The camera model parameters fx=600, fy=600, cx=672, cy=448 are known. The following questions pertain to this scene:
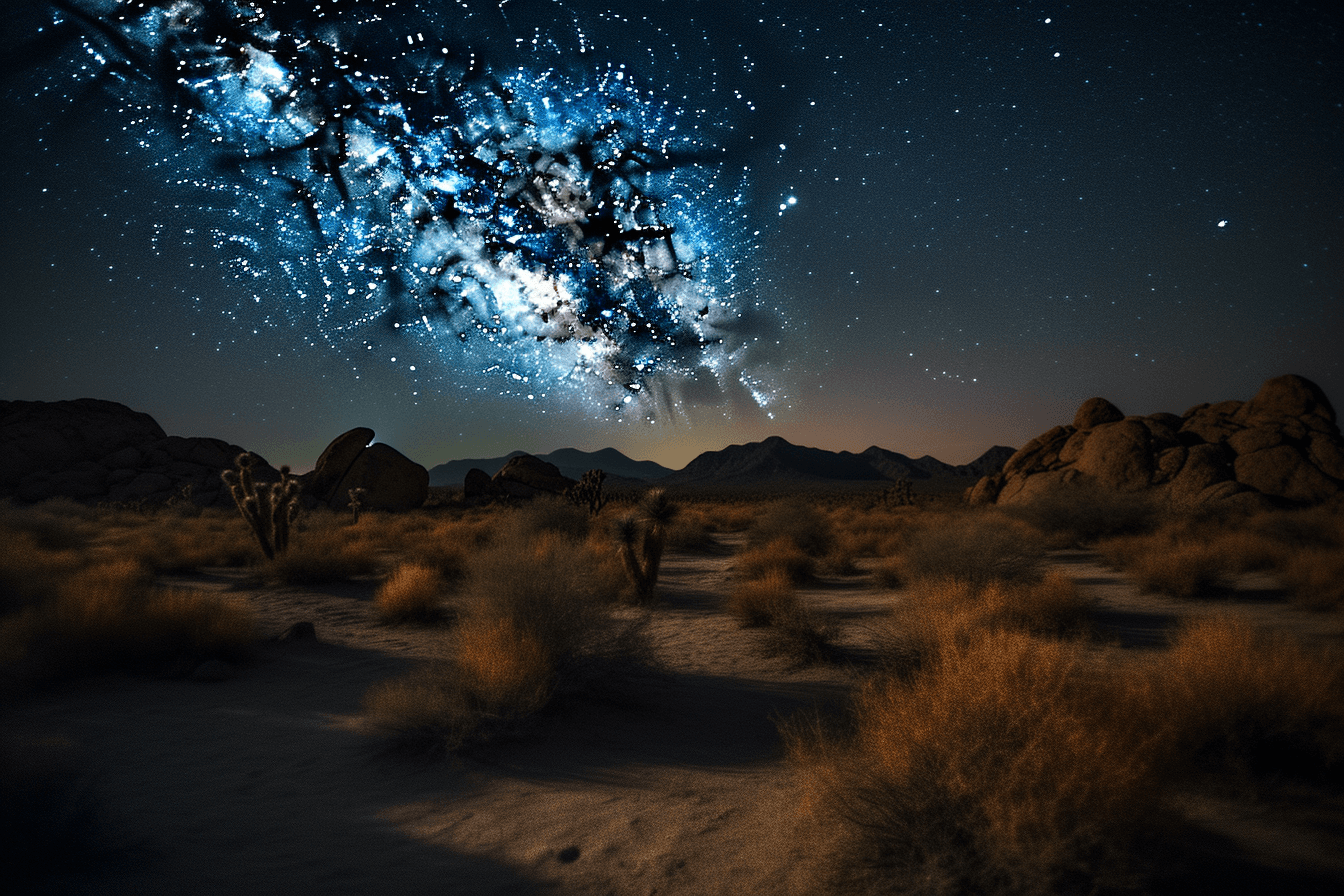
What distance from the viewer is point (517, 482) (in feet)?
144

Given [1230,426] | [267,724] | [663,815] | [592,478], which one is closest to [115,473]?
[592,478]

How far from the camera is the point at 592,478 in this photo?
26312 millimetres

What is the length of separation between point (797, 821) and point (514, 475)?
140 ft

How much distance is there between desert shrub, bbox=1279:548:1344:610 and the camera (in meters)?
8.53

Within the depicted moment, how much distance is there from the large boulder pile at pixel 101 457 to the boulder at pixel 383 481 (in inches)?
323

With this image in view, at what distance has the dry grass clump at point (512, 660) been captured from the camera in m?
5.16

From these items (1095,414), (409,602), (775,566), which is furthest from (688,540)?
(1095,414)

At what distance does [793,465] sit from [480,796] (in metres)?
158

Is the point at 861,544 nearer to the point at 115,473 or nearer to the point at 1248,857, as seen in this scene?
the point at 1248,857

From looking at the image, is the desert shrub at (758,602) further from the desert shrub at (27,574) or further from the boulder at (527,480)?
the boulder at (527,480)

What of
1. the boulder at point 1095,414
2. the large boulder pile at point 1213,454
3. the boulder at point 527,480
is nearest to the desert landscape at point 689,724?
the large boulder pile at point 1213,454

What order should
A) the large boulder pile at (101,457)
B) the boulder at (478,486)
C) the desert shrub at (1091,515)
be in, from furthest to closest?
the boulder at (478,486) → the large boulder pile at (101,457) → the desert shrub at (1091,515)

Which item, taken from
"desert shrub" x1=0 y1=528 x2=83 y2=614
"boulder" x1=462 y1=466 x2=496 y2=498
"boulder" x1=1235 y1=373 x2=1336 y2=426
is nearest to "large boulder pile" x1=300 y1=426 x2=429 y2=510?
"boulder" x1=462 y1=466 x2=496 y2=498

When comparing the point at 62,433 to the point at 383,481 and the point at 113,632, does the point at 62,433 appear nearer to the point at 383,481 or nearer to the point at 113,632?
the point at 383,481
